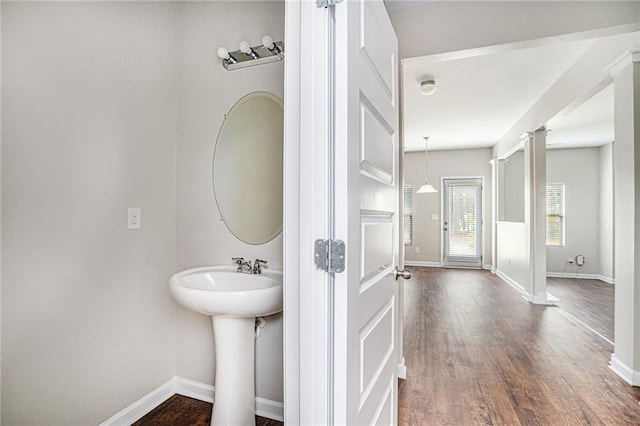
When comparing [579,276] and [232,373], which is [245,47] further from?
[579,276]

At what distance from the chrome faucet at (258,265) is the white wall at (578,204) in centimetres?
718

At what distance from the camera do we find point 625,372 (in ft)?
8.28

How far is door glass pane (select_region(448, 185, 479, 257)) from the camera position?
7.89m

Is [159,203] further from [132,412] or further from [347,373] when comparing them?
[347,373]

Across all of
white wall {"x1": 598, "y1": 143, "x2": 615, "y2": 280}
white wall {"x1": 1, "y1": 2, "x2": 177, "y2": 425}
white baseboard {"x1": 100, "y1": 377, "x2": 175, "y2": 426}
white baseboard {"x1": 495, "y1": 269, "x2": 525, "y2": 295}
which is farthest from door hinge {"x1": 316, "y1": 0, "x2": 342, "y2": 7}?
white wall {"x1": 598, "y1": 143, "x2": 615, "y2": 280}

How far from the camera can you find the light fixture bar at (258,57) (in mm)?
1837

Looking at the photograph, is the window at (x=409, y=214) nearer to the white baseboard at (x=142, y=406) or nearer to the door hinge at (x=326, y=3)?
the white baseboard at (x=142, y=406)

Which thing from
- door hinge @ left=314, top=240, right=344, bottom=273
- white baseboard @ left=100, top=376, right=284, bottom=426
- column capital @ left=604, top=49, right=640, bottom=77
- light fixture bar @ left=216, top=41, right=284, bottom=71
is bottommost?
white baseboard @ left=100, top=376, right=284, bottom=426

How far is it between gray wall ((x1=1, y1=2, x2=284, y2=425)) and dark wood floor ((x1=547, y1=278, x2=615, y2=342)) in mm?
3825

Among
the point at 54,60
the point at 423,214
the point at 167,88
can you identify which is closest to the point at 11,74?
the point at 54,60

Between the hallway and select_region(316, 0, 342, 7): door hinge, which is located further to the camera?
the hallway

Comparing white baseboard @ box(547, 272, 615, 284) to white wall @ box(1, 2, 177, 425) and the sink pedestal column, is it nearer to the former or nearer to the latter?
the sink pedestal column

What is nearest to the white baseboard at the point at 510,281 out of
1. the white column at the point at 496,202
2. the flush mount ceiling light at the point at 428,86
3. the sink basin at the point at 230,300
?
the white column at the point at 496,202

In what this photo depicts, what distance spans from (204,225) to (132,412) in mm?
1025
